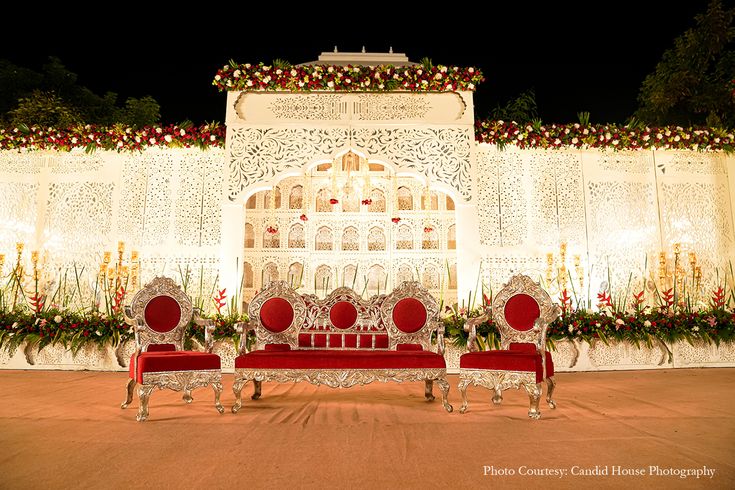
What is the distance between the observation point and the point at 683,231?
6.91 meters

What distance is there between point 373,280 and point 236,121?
293 centimetres

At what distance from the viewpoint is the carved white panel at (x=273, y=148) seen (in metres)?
6.61

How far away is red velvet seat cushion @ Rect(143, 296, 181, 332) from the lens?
4.00m

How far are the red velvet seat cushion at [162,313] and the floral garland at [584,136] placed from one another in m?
4.58

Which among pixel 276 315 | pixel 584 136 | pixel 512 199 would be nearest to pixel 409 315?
pixel 276 315

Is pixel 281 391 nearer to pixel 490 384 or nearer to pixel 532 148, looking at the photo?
pixel 490 384

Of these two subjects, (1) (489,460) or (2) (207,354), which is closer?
(1) (489,460)

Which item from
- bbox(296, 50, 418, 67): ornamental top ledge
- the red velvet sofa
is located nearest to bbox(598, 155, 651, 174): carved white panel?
bbox(296, 50, 418, 67): ornamental top ledge

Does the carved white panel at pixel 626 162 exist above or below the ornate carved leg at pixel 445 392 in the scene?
above


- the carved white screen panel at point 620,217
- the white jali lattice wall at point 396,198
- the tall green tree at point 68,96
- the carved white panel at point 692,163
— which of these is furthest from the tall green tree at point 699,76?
the tall green tree at point 68,96

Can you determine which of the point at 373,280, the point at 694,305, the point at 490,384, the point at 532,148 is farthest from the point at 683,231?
the point at 490,384

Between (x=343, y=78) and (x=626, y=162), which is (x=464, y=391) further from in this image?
(x=626, y=162)

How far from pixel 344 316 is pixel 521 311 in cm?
150

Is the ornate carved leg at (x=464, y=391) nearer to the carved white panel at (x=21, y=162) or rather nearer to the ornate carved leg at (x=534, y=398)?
the ornate carved leg at (x=534, y=398)
